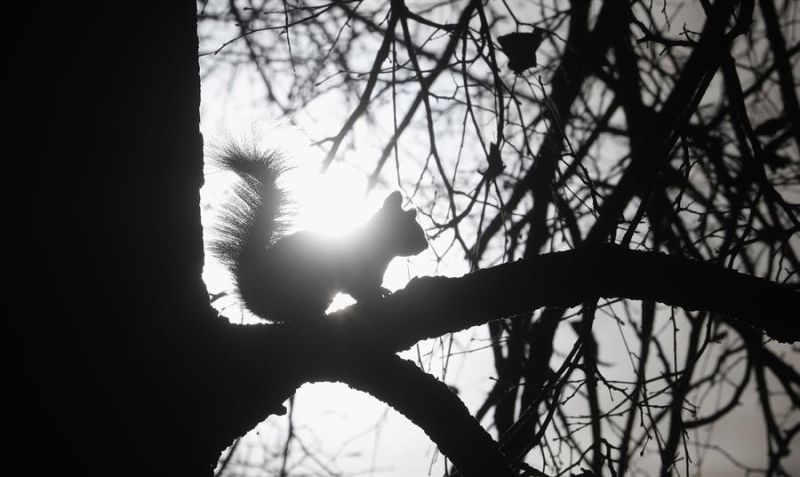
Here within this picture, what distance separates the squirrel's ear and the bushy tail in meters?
0.64

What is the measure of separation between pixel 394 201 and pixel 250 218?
856mm

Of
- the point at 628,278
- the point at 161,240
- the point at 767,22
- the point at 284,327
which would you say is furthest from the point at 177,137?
the point at 767,22

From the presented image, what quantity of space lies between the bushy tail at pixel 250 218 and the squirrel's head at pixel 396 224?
0.61 metres

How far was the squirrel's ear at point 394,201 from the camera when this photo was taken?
10.3 feet

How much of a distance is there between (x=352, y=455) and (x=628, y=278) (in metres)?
2.87

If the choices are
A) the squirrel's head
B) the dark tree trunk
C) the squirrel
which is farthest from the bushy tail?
the dark tree trunk

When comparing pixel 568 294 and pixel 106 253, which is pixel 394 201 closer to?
pixel 568 294

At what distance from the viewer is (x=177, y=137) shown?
1.25 metres

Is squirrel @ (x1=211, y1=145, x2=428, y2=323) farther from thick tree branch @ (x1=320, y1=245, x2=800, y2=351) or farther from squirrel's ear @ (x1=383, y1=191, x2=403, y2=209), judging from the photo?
thick tree branch @ (x1=320, y1=245, x2=800, y2=351)

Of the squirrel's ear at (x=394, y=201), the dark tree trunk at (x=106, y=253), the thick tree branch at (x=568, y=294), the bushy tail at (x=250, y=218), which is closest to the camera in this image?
the dark tree trunk at (x=106, y=253)

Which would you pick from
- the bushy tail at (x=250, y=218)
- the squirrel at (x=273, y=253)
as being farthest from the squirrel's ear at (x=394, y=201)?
the bushy tail at (x=250, y=218)

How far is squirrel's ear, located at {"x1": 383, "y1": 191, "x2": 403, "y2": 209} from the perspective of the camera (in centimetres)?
314

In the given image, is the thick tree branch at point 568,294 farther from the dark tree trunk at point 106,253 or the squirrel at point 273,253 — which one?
the squirrel at point 273,253

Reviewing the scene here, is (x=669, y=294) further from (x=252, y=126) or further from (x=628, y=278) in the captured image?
(x=252, y=126)
